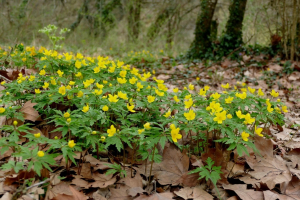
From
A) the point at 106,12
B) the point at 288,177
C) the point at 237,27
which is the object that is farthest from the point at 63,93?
the point at 106,12

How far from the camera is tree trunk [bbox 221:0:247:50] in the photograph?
677 centimetres

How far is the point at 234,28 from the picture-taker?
7031 mm

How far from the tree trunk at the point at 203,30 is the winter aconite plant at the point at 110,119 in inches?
203

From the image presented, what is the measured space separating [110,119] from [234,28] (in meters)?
6.00

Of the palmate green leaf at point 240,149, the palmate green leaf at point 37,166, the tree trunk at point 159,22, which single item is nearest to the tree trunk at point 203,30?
the tree trunk at point 159,22

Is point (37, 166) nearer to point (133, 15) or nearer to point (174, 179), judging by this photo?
point (174, 179)

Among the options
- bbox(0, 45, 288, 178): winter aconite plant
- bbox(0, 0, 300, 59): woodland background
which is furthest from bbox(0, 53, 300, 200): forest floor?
bbox(0, 0, 300, 59): woodland background

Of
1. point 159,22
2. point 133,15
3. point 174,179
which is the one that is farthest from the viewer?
point 159,22

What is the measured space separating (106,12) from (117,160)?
36.1 feet

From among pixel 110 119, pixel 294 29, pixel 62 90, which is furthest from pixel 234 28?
pixel 62 90

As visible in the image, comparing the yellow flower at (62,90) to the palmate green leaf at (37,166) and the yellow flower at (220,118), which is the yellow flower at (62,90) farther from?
the yellow flower at (220,118)

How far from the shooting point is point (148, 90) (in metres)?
2.36

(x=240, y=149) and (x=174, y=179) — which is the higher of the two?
(x=240, y=149)

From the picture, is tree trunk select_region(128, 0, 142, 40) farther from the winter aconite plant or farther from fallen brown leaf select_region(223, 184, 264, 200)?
fallen brown leaf select_region(223, 184, 264, 200)
